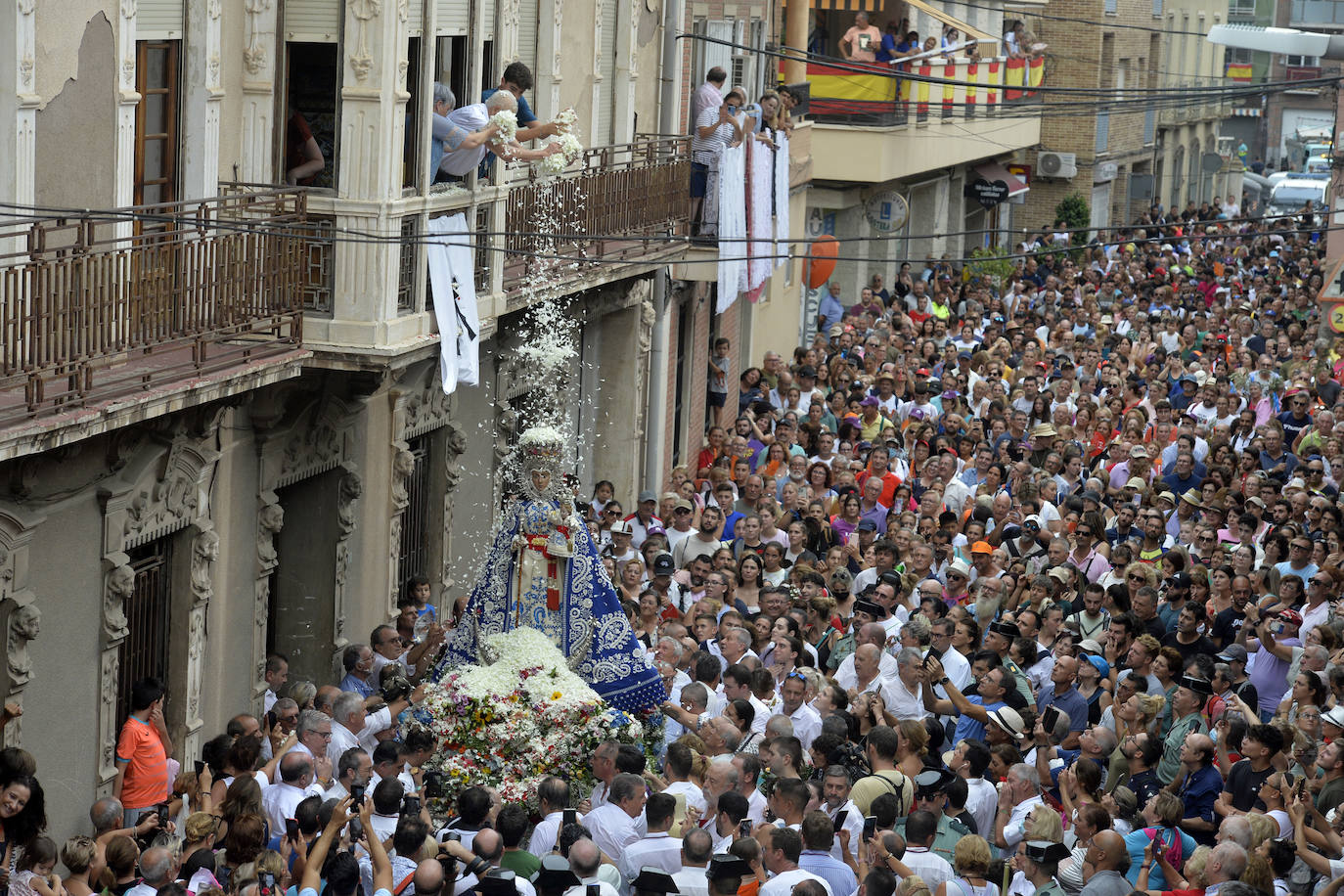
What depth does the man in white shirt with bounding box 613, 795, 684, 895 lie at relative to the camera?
9.22m

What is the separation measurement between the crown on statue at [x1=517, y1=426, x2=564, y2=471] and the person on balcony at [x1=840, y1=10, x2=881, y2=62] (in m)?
20.0

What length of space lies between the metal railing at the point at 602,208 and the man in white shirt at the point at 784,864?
669 centimetres

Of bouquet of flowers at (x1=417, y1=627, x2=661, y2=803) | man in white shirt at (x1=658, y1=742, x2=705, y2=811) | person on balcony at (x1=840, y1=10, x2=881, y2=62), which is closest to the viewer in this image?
man in white shirt at (x1=658, y1=742, x2=705, y2=811)

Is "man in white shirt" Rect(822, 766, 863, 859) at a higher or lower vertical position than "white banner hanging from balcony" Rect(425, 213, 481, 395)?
lower

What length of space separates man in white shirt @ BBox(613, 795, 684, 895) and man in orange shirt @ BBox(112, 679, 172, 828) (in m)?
3.13

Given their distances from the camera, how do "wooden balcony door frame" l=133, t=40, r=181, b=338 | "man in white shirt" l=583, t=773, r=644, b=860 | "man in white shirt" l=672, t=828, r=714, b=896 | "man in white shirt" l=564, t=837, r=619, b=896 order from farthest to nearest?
"wooden balcony door frame" l=133, t=40, r=181, b=338 < "man in white shirt" l=583, t=773, r=644, b=860 < "man in white shirt" l=672, t=828, r=714, b=896 < "man in white shirt" l=564, t=837, r=619, b=896

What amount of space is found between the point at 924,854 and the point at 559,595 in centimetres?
326

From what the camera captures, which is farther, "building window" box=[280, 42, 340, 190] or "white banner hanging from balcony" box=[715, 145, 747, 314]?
"white banner hanging from balcony" box=[715, 145, 747, 314]

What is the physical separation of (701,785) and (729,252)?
487 inches

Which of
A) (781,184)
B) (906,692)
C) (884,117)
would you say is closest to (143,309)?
(906,692)

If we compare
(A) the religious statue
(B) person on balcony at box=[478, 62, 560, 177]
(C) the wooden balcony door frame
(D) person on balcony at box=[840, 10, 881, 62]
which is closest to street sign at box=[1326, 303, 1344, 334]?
(D) person on balcony at box=[840, 10, 881, 62]

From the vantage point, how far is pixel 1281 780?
9891 millimetres

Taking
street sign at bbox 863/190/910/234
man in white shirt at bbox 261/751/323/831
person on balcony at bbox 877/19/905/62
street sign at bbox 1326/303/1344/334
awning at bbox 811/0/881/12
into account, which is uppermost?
awning at bbox 811/0/881/12

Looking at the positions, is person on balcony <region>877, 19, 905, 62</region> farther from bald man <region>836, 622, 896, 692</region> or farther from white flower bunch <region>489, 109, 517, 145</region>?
bald man <region>836, 622, 896, 692</region>
